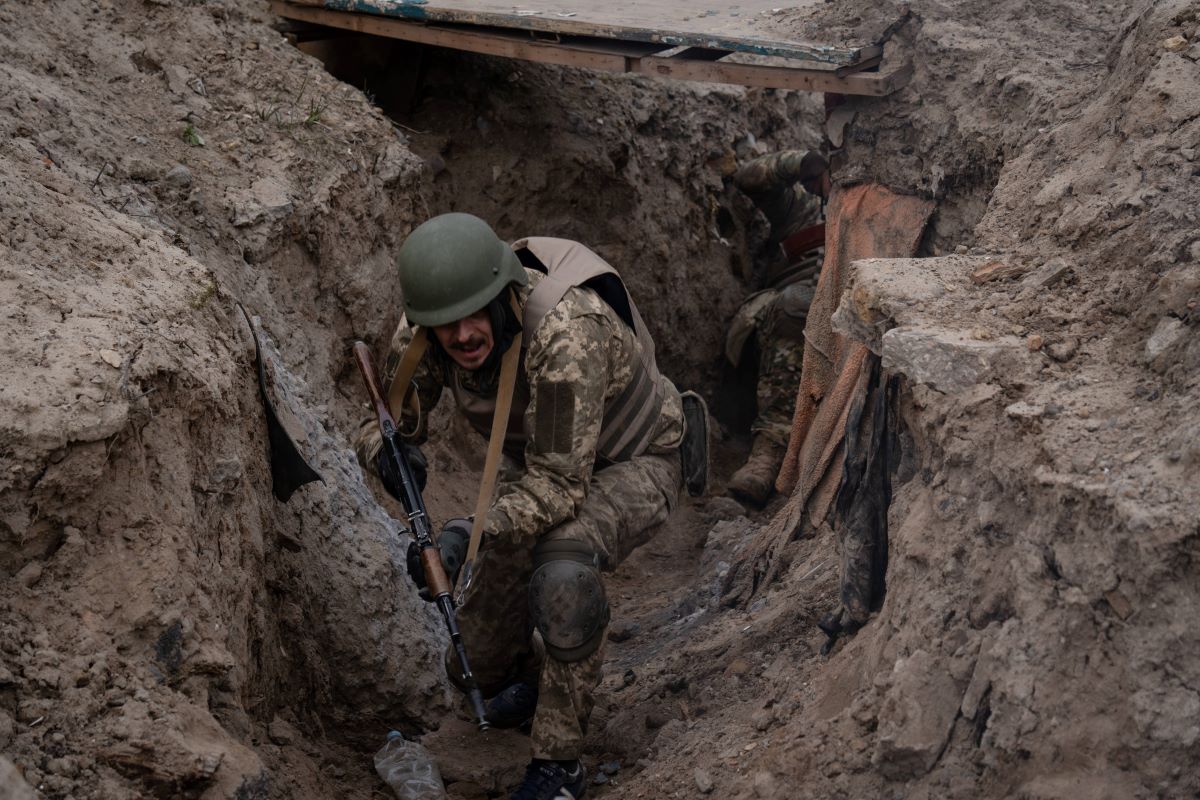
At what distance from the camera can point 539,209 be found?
22.1 ft

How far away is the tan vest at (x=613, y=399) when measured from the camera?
12.4 ft

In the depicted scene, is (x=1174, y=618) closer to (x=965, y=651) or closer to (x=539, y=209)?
(x=965, y=651)

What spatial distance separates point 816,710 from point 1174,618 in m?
1.09

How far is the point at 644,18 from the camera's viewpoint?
5.72m

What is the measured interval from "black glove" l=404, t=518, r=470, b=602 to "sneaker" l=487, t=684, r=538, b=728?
0.65 m

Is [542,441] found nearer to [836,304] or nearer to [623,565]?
[836,304]

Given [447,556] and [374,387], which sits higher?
[374,387]

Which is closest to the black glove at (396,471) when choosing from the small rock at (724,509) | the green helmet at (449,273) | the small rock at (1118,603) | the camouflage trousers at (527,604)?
the camouflage trousers at (527,604)

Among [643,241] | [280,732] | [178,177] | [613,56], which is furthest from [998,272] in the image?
[643,241]

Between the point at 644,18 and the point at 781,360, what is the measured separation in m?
2.40

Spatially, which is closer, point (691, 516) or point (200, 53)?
point (200, 53)

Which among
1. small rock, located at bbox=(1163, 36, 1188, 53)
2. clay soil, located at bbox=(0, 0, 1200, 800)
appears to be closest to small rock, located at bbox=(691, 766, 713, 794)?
clay soil, located at bbox=(0, 0, 1200, 800)

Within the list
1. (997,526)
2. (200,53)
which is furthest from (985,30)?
(200,53)

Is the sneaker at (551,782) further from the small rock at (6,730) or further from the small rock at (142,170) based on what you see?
the small rock at (142,170)
